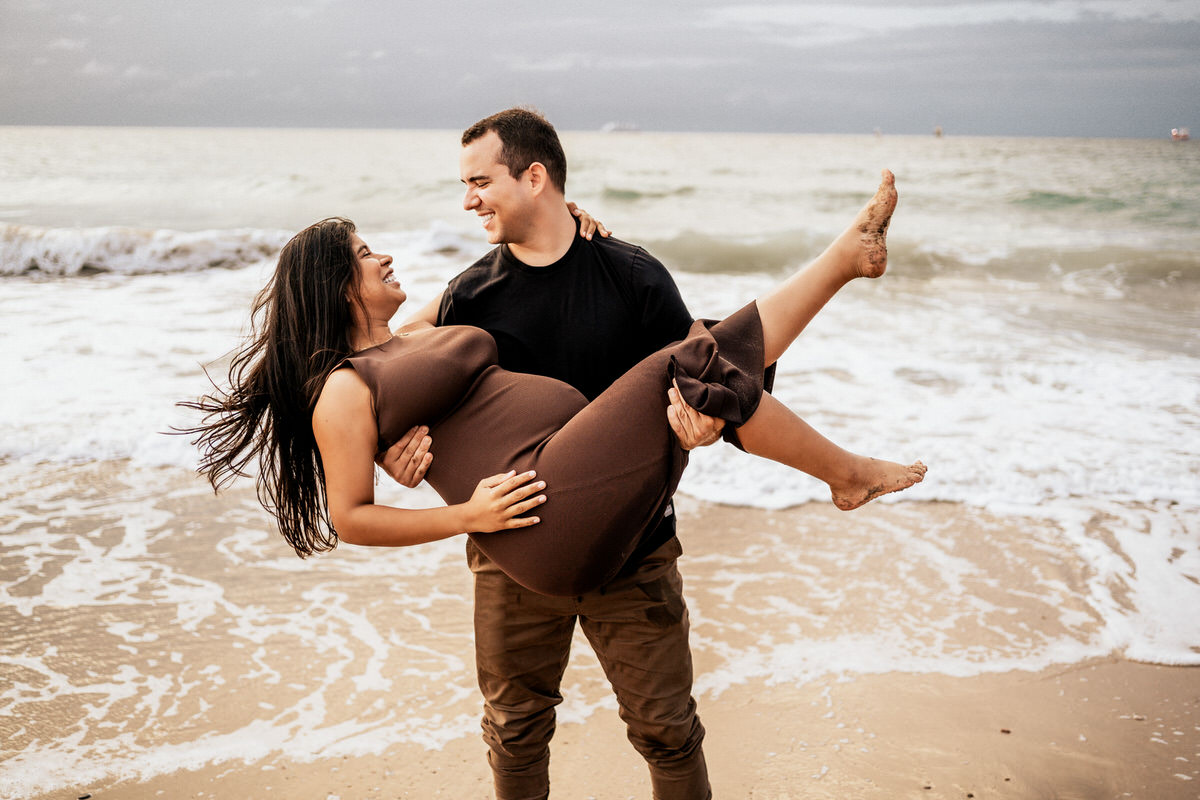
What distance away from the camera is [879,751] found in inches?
121

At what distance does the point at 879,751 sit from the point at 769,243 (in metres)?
14.5

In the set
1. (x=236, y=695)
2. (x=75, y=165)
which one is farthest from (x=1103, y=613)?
(x=75, y=165)

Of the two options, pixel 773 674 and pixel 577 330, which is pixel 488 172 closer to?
pixel 577 330

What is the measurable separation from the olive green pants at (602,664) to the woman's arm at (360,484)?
31cm

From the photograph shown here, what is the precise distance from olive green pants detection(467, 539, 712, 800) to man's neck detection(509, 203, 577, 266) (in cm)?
82

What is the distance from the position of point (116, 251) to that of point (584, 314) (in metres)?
14.0

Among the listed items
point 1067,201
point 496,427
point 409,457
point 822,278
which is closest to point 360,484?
point 409,457

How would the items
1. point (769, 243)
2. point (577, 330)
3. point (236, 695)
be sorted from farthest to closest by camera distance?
point (769, 243), point (236, 695), point (577, 330)

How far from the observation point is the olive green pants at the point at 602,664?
7.48 feet

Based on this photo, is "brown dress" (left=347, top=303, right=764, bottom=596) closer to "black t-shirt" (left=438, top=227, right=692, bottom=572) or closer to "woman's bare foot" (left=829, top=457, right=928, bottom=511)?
"black t-shirt" (left=438, top=227, right=692, bottom=572)

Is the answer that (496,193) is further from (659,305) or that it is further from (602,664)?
(602,664)

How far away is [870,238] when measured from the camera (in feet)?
7.54

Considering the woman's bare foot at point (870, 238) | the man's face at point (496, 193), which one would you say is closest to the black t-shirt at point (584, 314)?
the man's face at point (496, 193)

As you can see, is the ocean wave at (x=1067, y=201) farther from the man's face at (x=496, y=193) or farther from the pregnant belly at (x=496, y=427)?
the pregnant belly at (x=496, y=427)
